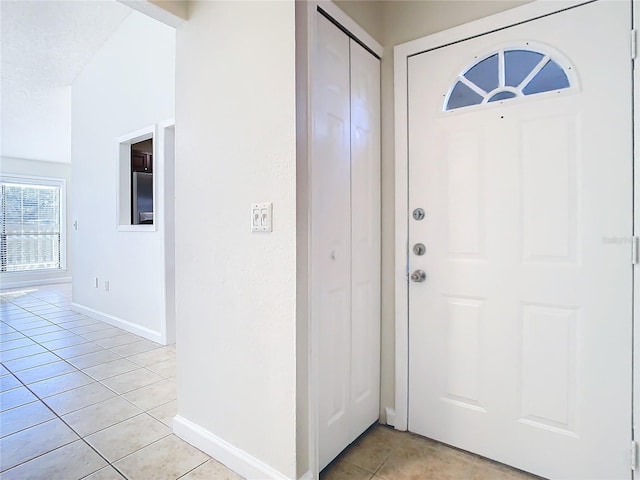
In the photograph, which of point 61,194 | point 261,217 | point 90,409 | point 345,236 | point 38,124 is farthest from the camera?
point 61,194

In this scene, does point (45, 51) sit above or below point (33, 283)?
above

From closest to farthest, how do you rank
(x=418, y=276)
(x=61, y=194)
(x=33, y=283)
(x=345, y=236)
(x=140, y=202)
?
(x=345, y=236)
(x=418, y=276)
(x=140, y=202)
(x=33, y=283)
(x=61, y=194)

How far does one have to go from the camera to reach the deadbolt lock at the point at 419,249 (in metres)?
1.75

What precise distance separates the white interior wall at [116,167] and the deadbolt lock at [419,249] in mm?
2427

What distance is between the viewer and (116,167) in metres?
3.79

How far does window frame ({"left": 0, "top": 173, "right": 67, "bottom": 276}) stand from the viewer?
21.8 feet

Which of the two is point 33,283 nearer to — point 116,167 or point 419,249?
point 116,167

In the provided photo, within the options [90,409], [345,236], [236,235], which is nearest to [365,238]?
[345,236]

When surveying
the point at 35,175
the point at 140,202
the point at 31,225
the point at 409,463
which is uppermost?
the point at 35,175

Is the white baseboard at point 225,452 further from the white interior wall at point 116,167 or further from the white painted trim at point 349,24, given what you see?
the white painted trim at point 349,24

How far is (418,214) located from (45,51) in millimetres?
4472

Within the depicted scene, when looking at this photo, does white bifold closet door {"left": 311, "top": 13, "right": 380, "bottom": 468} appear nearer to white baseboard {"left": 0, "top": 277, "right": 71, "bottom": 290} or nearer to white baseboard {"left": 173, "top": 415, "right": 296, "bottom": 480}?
white baseboard {"left": 173, "top": 415, "right": 296, "bottom": 480}

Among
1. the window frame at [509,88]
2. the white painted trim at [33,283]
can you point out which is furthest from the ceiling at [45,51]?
the window frame at [509,88]

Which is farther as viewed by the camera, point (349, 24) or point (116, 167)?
point (116, 167)
